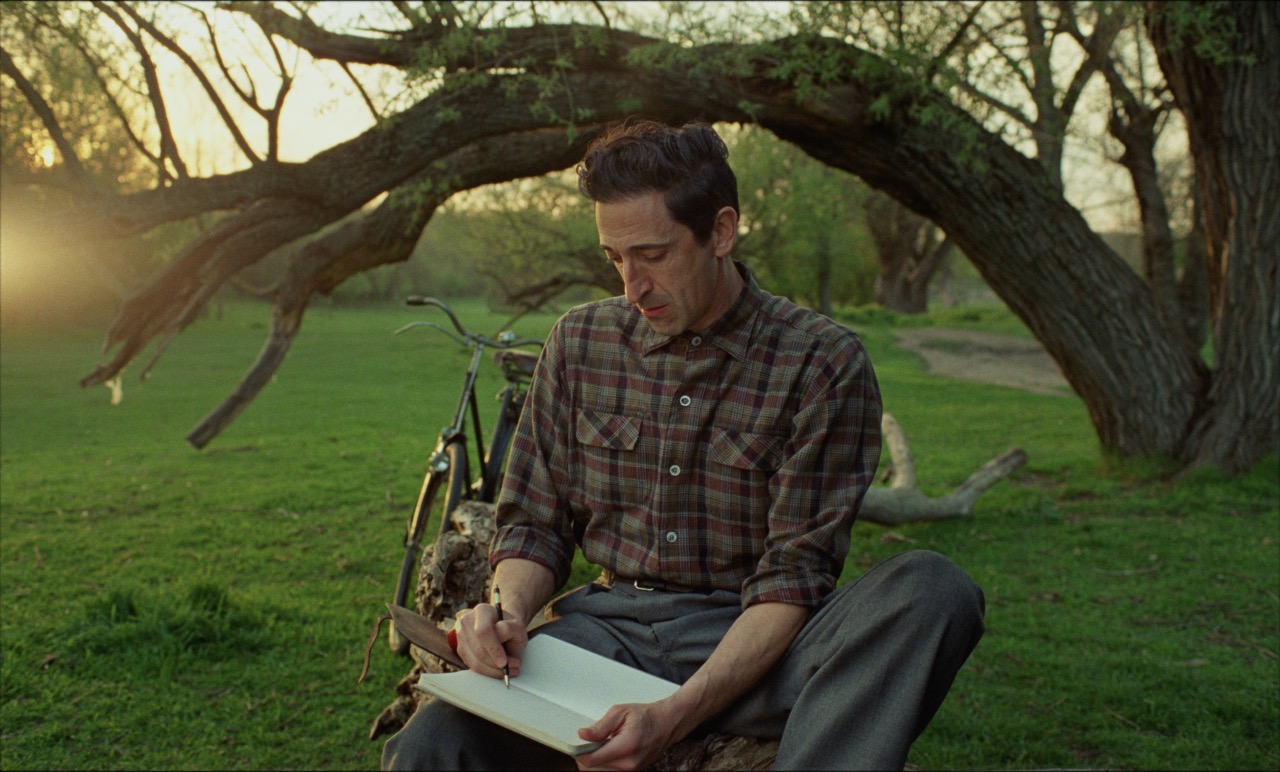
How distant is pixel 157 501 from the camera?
355 inches

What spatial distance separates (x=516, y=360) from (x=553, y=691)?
3.14 m

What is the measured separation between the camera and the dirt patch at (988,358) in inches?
772

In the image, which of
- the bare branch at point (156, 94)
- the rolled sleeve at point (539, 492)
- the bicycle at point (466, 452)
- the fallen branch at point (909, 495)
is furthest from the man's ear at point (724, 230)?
the fallen branch at point (909, 495)

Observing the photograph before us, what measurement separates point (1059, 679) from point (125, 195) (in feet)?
15.6

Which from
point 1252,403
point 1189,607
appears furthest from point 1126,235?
point 1189,607

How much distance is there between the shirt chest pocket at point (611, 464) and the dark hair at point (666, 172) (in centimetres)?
47

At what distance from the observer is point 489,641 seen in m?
2.20

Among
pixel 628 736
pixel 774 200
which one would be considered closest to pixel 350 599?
pixel 628 736

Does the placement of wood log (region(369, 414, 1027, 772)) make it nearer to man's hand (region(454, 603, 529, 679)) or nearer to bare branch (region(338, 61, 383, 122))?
man's hand (region(454, 603, 529, 679))

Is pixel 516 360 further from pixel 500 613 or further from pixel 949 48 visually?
pixel 949 48

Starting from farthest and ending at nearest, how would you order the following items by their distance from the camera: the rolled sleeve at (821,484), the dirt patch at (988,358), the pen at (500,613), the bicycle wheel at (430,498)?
1. the dirt patch at (988,358)
2. the bicycle wheel at (430,498)
3. the rolled sleeve at (821,484)
4. the pen at (500,613)

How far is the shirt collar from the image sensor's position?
2510mm

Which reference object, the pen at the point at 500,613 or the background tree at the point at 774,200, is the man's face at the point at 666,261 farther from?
the background tree at the point at 774,200

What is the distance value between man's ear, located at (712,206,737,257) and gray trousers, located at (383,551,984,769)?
0.80 m
